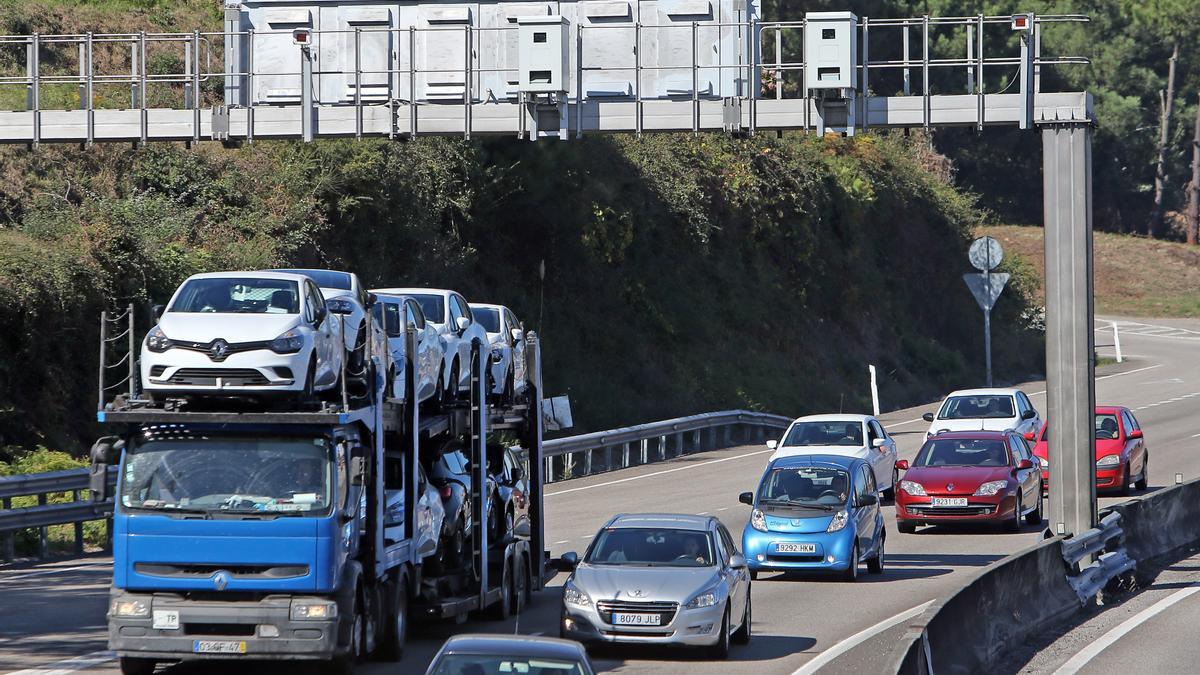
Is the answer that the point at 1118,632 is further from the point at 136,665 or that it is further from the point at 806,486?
the point at 136,665

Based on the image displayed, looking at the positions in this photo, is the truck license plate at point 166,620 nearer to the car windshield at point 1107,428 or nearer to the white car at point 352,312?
the white car at point 352,312

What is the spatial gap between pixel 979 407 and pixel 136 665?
909 inches

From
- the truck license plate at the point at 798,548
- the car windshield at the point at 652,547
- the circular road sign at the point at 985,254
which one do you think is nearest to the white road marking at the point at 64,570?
the car windshield at the point at 652,547

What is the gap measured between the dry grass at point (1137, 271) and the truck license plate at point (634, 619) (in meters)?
74.4

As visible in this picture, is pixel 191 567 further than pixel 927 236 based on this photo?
No

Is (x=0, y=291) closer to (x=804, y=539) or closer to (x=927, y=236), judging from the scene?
(x=804, y=539)

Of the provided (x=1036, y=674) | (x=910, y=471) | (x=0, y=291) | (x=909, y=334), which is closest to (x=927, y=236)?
(x=909, y=334)

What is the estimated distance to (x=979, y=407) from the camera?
109 ft

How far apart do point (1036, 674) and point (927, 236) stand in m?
53.1

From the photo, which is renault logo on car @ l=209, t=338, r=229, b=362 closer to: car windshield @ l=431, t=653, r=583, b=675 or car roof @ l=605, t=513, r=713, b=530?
car windshield @ l=431, t=653, r=583, b=675

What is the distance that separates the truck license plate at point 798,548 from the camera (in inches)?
840

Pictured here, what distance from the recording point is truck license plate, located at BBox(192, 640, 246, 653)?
1294 centimetres

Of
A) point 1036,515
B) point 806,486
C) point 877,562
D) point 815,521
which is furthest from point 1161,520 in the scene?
point 815,521

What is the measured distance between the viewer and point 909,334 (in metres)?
60.7
